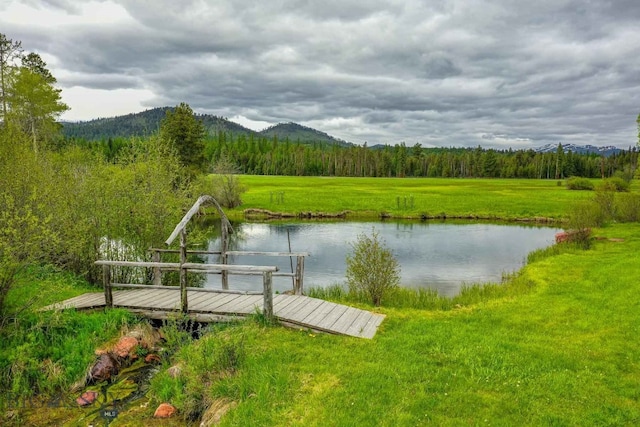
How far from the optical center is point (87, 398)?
998 centimetres

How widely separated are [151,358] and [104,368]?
4.20 feet

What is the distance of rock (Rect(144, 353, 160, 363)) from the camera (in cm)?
1186

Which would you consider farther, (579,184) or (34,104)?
(579,184)

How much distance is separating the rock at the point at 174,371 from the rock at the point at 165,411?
0.77 m

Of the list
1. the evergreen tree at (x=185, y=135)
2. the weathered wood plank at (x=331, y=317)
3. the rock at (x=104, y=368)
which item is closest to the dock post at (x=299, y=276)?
the weathered wood plank at (x=331, y=317)

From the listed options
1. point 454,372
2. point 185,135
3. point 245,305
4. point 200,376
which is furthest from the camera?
point 185,135

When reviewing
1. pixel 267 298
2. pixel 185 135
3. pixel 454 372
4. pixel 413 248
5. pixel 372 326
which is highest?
pixel 185 135

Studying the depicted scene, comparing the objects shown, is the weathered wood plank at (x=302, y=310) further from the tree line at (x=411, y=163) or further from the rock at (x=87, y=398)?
the tree line at (x=411, y=163)

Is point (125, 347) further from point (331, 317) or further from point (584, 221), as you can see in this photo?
point (584, 221)

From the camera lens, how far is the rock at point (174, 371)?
33.0 feet

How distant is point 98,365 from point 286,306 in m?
5.38

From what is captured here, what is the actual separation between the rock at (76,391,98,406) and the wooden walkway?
293 cm

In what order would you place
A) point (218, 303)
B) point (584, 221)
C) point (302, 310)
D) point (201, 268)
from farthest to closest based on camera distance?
point (584, 221)
point (218, 303)
point (302, 310)
point (201, 268)

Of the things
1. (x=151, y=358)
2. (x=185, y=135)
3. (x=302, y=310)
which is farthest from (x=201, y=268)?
(x=185, y=135)
